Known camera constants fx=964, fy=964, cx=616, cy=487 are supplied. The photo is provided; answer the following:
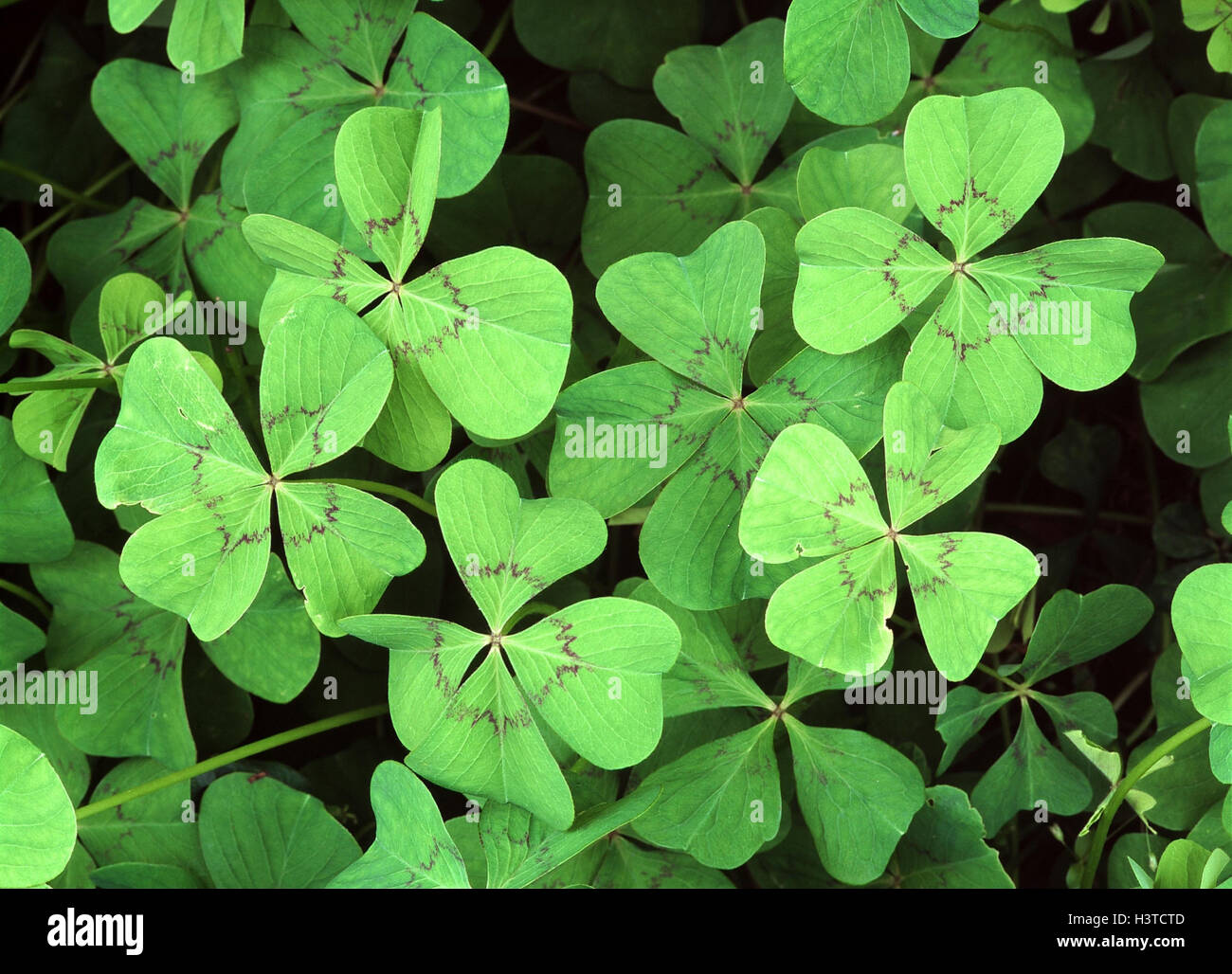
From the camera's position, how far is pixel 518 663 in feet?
3.25

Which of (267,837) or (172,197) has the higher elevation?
(172,197)

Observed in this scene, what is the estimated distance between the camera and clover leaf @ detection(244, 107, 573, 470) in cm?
92

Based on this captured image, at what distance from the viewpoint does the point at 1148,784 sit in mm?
1108

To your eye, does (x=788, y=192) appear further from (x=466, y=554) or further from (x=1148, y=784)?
(x=1148, y=784)

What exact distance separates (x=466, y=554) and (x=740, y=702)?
35cm

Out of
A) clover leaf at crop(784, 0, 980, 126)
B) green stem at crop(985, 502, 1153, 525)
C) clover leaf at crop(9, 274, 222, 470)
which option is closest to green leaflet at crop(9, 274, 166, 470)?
clover leaf at crop(9, 274, 222, 470)

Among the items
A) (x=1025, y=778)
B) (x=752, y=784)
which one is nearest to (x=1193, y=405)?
(x=1025, y=778)

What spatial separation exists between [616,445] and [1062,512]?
0.76 meters

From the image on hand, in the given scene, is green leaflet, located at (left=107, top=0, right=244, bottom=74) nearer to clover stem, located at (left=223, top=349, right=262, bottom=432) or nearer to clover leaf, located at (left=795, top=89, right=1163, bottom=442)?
clover stem, located at (left=223, top=349, right=262, bottom=432)

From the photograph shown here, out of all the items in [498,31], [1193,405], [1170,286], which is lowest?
[1193,405]

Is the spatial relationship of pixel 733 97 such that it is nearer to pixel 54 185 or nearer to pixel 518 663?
pixel 518 663

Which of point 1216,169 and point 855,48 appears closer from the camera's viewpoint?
point 855,48
